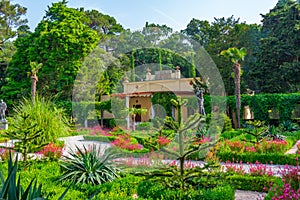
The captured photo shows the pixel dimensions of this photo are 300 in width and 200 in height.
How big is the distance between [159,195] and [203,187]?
69 centimetres

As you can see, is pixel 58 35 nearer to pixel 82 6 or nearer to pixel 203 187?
pixel 82 6

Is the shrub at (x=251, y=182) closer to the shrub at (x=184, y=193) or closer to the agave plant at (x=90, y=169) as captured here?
the shrub at (x=184, y=193)

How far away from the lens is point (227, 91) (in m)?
23.0

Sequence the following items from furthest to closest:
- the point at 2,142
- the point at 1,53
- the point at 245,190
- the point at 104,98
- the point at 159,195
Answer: the point at 1,53 → the point at 104,98 → the point at 2,142 → the point at 245,190 → the point at 159,195

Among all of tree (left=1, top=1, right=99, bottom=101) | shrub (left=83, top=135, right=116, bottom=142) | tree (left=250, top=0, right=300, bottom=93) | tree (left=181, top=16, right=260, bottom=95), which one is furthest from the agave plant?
tree (left=181, top=16, right=260, bottom=95)

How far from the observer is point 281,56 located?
68.5 ft

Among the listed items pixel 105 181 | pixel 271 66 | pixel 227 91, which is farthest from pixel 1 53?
pixel 105 181

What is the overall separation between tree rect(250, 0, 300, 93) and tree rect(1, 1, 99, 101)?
43.5 ft

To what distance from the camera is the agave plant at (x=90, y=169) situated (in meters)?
4.92

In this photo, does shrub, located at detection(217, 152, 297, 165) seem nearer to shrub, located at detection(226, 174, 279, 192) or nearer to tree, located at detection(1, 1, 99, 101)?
shrub, located at detection(226, 174, 279, 192)

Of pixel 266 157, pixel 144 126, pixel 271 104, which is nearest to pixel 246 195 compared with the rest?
pixel 266 157

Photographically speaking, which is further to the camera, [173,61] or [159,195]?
[173,61]

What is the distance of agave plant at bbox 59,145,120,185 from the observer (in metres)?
4.92

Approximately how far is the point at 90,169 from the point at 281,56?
64.5 ft
